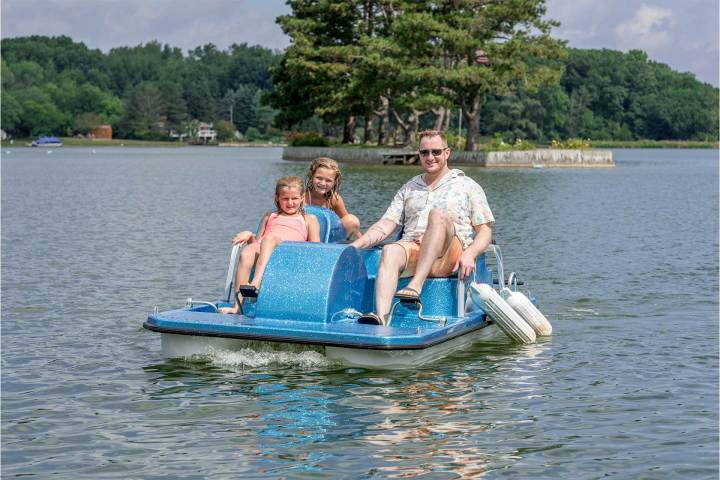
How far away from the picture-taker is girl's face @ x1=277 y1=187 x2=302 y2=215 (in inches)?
408

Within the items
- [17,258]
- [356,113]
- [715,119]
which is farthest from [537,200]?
[715,119]

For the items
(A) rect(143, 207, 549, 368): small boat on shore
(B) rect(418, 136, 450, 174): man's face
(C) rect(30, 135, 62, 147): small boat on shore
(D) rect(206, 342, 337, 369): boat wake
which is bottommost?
(D) rect(206, 342, 337, 369): boat wake

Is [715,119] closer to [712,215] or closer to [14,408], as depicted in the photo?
[712,215]

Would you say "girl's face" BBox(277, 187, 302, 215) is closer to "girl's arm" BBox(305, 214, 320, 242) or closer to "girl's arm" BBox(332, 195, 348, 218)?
"girl's arm" BBox(305, 214, 320, 242)

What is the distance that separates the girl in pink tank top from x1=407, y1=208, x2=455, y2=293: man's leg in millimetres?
1019

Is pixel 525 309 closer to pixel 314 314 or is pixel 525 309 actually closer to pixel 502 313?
pixel 502 313

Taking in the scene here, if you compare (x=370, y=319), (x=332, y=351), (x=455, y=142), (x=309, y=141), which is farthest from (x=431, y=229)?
(x=309, y=141)

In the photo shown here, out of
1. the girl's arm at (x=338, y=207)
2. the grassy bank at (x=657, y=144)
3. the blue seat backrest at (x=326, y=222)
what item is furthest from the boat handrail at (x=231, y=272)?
the grassy bank at (x=657, y=144)

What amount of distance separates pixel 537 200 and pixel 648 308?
67.8ft

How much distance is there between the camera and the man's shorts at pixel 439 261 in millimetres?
10281

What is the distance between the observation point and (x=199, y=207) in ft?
105

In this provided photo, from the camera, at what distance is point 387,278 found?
9.74 metres

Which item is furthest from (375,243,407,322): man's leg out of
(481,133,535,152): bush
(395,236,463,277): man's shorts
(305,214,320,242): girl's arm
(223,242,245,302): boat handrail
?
(481,133,535,152): bush

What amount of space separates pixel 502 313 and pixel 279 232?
6.77 feet
